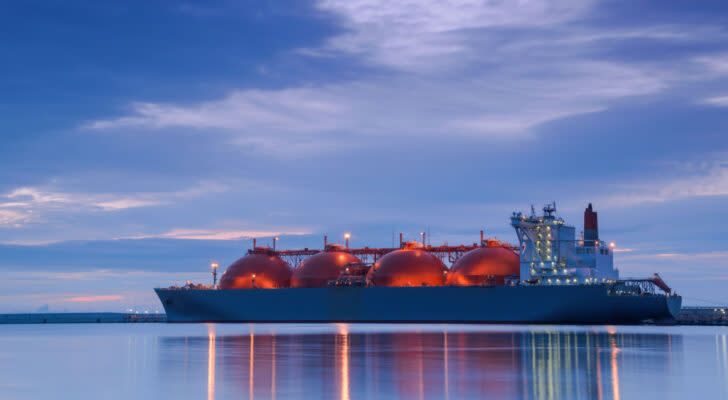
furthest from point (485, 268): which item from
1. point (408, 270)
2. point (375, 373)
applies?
point (375, 373)

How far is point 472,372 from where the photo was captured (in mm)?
19609

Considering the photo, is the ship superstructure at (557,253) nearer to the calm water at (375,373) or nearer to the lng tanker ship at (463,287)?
the lng tanker ship at (463,287)

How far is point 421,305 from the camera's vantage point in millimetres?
68875

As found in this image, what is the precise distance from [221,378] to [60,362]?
9.38 metres

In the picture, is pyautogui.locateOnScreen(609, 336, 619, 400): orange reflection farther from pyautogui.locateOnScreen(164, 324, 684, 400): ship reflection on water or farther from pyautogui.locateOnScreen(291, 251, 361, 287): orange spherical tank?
pyautogui.locateOnScreen(291, 251, 361, 287): orange spherical tank

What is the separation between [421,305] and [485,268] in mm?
6483

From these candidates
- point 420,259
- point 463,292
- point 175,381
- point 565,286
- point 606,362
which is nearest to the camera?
point 175,381

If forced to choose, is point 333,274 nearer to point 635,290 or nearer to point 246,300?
point 246,300

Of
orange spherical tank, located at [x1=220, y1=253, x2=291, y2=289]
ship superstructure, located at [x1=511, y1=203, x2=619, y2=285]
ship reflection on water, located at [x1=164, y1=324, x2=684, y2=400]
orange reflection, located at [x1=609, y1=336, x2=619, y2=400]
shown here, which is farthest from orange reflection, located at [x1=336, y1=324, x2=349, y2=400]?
orange spherical tank, located at [x1=220, y1=253, x2=291, y2=289]

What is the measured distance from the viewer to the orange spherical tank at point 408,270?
237 ft

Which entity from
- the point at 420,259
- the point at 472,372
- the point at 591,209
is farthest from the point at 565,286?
the point at 472,372

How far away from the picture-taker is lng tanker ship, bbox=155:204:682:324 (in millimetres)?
61594

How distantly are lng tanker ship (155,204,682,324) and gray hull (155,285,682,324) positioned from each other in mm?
89

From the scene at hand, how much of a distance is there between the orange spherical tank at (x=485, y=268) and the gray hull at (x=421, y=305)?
6.63ft
